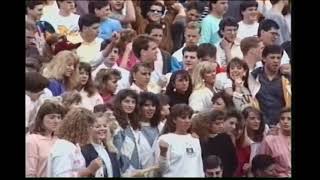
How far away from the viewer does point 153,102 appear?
3963mm

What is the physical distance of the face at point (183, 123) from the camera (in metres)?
3.95

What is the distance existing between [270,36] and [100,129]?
49.1 inches

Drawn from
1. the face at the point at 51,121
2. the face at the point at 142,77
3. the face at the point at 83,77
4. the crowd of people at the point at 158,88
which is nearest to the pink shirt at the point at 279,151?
the crowd of people at the point at 158,88

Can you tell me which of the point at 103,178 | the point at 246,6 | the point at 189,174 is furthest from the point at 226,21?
the point at 103,178

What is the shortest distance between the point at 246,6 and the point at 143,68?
2.54ft

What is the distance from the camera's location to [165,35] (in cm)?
399

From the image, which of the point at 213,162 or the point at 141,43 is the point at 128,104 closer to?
the point at 141,43

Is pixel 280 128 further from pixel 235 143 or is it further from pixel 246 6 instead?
pixel 246 6

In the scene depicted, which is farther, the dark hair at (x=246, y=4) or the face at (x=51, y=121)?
the dark hair at (x=246, y=4)

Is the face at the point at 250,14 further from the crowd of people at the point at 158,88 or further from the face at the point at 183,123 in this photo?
the face at the point at 183,123

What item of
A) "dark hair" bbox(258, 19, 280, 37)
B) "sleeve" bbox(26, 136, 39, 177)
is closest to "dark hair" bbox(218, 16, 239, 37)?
"dark hair" bbox(258, 19, 280, 37)

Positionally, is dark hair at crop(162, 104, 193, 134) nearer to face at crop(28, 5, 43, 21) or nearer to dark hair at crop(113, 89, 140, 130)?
dark hair at crop(113, 89, 140, 130)

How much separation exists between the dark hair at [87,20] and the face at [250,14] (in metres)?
0.95

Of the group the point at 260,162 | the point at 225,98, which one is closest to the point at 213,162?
the point at 260,162
